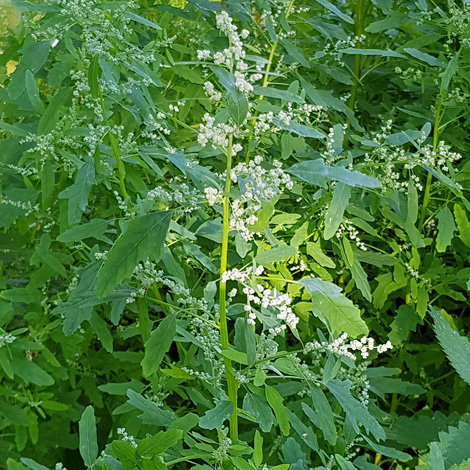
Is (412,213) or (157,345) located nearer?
(157,345)

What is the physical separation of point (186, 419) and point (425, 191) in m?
0.81

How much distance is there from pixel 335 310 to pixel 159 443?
9.8 inches

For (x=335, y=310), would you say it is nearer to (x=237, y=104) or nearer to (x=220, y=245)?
(x=237, y=104)

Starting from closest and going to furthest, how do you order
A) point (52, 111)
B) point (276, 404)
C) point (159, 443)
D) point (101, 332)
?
1. point (159, 443)
2. point (276, 404)
3. point (52, 111)
4. point (101, 332)

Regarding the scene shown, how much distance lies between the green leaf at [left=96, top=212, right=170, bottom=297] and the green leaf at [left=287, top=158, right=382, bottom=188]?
0.20m

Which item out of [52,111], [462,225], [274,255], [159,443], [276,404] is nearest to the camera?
[159,443]

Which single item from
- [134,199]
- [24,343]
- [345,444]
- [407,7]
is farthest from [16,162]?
[407,7]

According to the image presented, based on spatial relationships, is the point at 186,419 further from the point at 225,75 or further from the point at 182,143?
the point at 182,143

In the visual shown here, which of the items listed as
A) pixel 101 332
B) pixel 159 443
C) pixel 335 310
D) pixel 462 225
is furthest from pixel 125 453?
pixel 462 225

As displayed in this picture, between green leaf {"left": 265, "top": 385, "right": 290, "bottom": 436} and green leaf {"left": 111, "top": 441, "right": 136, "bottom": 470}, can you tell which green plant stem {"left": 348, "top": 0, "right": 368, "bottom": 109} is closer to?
green leaf {"left": 265, "top": 385, "right": 290, "bottom": 436}

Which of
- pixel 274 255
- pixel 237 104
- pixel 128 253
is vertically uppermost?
pixel 237 104

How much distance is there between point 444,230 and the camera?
1232mm

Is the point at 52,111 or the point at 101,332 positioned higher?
the point at 52,111

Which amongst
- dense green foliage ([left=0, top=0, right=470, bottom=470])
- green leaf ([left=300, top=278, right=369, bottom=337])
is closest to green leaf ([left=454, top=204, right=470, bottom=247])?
dense green foliage ([left=0, top=0, right=470, bottom=470])
